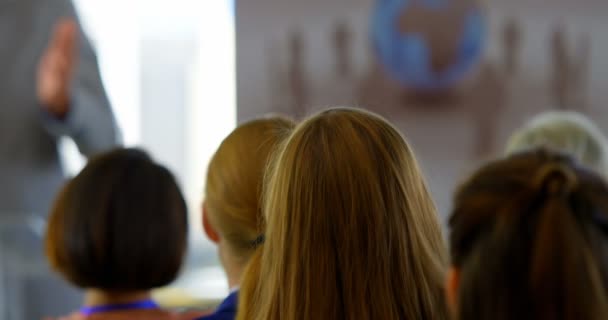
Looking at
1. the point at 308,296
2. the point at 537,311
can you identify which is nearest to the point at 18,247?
the point at 308,296

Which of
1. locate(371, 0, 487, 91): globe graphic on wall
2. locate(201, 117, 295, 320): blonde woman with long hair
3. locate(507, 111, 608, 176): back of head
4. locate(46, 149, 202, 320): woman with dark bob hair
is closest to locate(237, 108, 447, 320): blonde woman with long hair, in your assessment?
locate(201, 117, 295, 320): blonde woman with long hair

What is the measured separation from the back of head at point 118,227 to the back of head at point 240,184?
0.27m

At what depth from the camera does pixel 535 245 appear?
0.82 meters

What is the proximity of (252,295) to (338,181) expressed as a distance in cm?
24

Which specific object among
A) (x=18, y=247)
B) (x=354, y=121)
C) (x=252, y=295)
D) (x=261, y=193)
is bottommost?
(x=18, y=247)

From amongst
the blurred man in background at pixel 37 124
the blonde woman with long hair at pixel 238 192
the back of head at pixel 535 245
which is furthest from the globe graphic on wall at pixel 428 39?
the back of head at pixel 535 245

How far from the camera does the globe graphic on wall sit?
367 cm

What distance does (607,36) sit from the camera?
365 centimetres

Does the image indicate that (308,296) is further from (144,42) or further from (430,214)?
(144,42)

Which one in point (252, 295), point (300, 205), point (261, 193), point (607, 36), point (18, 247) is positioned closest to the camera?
point (300, 205)

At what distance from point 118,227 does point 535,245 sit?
117 cm

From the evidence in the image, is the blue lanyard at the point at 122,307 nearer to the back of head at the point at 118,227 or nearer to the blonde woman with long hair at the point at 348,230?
the back of head at the point at 118,227

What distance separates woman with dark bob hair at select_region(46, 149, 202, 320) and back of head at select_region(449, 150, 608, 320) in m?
1.09

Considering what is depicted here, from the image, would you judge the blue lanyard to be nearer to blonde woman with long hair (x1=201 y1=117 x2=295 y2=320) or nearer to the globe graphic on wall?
blonde woman with long hair (x1=201 y1=117 x2=295 y2=320)
